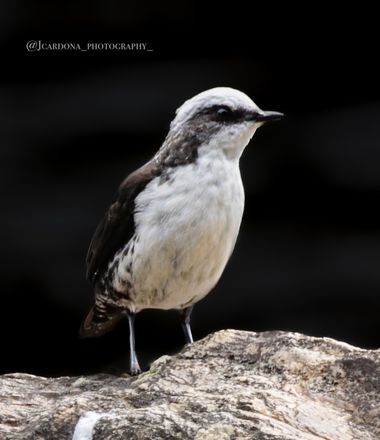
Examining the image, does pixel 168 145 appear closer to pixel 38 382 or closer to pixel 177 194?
pixel 177 194

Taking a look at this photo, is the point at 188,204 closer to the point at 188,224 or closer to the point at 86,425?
the point at 188,224

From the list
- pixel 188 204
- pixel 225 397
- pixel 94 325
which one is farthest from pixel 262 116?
pixel 94 325

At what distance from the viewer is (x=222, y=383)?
299 centimetres

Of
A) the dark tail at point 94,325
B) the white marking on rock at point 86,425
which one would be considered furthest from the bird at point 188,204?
the white marking on rock at point 86,425

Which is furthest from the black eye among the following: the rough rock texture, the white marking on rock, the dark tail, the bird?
the white marking on rock

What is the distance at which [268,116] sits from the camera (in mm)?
3670

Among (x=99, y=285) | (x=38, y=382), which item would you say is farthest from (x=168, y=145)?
(x=38, y=382)

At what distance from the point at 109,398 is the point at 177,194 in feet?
3.52

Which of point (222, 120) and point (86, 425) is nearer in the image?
point (86, 425)

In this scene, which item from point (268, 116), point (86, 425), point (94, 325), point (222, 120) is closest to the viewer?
point (86, 425)

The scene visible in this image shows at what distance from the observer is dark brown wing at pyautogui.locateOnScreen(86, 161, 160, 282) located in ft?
13.0

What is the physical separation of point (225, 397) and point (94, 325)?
1818 millimetres

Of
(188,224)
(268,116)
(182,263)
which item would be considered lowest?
(182,263)

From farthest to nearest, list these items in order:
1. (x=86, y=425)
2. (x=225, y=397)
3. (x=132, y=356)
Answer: (x=132, y=356)
(x=225, y=397)
(x=86, y=425)
